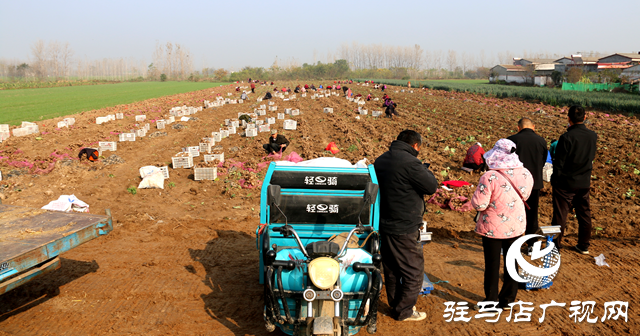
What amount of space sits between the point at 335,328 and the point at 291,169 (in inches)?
72.3

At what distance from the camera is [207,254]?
6371 millimetres

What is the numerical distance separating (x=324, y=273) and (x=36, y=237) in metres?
3.30

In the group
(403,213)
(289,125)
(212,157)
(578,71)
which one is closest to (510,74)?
(578,71)

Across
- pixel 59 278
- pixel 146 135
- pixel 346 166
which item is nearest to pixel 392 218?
pixel 346 166

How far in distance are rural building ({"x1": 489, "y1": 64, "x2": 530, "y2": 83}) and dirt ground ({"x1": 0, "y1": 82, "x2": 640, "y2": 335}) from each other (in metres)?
61.8

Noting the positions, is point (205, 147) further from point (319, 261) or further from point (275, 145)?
point (319, 261)

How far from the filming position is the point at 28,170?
11.9m

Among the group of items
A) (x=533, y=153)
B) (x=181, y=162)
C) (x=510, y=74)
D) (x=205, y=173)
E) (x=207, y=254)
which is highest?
(x=510, y=74)

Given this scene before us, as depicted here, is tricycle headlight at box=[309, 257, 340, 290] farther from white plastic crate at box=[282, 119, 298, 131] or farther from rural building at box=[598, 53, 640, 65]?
rural building at box=[598, 53, 640, 65]

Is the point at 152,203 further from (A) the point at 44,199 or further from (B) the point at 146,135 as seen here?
(B) the point at 146,135

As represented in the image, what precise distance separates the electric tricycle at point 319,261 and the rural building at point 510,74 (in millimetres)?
73450

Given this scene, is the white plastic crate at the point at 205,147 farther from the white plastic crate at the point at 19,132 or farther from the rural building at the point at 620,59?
the rural building at the point at 620,59

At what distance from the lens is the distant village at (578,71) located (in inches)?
1778

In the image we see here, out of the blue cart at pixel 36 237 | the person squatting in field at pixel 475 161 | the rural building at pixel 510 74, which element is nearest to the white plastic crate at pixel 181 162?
the blue cart at pixel 36 237
